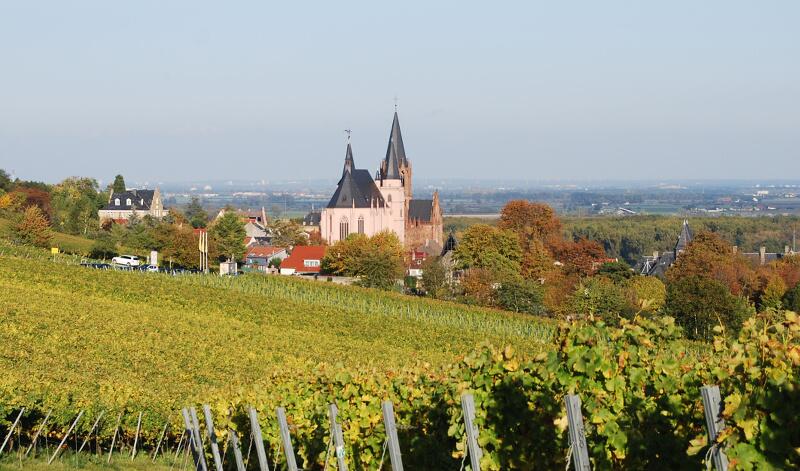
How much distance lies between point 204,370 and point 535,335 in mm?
24214

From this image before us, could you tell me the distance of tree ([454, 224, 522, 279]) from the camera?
72.3 metres

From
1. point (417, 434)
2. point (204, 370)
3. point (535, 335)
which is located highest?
point (417, 434)

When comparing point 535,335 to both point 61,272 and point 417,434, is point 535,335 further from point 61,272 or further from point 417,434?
point 417,434

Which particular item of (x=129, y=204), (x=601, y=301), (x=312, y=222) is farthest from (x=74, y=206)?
(x=601, y=301)

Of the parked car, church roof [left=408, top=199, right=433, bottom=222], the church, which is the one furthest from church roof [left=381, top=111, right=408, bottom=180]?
the parked car

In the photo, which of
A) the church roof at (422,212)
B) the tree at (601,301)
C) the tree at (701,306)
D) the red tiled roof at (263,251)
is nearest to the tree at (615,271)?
the tree at (601,301)

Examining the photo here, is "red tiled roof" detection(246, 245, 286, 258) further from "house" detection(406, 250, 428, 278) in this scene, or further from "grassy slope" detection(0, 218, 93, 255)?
"grassy slope" detection(0, 218, 93, 255)

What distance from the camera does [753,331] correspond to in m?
5.94

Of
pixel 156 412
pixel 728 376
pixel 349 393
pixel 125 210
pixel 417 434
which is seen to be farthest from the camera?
pixel 125 210

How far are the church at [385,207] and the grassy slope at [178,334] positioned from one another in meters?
51.3

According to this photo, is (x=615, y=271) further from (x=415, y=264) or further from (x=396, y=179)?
(x=396, y=179)

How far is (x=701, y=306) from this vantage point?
51.6 metres

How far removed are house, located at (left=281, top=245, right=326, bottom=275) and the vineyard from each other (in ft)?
155

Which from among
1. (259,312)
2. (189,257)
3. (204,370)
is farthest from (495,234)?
(204,370)
